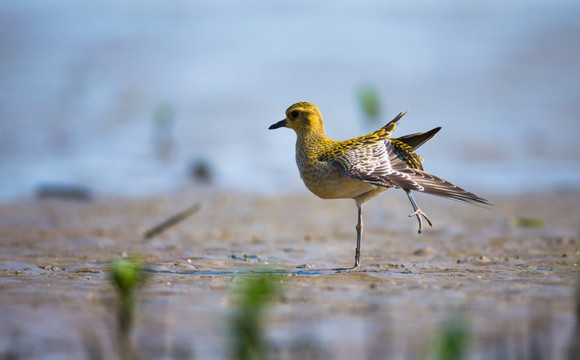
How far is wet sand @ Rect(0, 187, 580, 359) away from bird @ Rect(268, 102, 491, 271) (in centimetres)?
76

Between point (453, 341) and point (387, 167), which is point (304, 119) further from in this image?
point (453, 341)

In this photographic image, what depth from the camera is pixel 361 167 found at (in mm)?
7695

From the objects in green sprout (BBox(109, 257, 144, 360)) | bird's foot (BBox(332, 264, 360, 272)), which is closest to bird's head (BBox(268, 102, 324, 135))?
bird's foot (BBox(332, 264, 360, 272))

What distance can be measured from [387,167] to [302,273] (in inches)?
51.2

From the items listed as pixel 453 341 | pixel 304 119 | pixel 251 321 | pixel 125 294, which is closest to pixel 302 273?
pixel 304 119

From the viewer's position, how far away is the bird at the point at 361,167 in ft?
24.7

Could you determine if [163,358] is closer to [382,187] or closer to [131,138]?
[382,187]

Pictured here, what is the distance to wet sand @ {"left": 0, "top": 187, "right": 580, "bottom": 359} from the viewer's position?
16.9 feet

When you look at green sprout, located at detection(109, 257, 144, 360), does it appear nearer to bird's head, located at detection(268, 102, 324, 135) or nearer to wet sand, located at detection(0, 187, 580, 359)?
wet sand, located at detection(0, 187, 580, 359)

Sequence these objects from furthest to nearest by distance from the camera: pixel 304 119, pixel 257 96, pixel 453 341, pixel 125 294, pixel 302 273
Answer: pixel 257 96 → pixel 304 119 → pixel 302 273 → pixel 125 294 → pixel 453 341

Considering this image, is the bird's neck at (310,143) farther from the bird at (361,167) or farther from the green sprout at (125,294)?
the green sprout at (125,294)

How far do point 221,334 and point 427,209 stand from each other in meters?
7.67

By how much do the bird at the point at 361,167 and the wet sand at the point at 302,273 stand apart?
761 mm

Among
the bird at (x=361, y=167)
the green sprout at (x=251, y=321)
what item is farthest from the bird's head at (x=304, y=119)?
the green sprout at (x=251, y=321)
